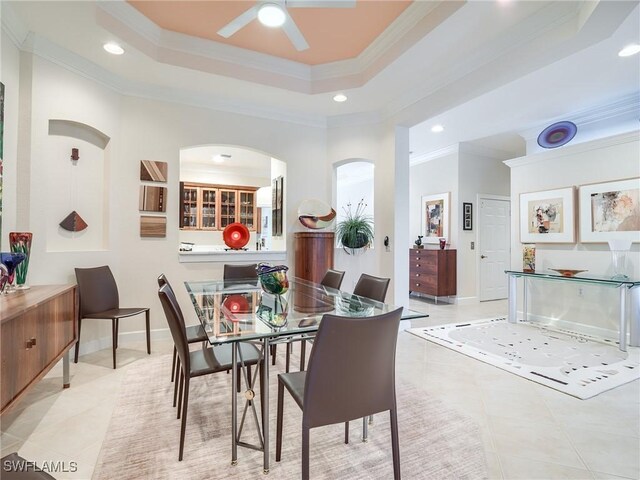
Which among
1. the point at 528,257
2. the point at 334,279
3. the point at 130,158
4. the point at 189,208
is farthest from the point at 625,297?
the point at 189,208

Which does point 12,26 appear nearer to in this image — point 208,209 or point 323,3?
point 323,3

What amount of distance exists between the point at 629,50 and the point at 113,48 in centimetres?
466

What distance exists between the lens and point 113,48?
2916mm

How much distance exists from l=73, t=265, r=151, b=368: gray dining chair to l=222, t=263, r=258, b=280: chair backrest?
870mm

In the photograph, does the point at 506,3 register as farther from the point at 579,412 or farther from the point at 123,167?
the point at 123,167

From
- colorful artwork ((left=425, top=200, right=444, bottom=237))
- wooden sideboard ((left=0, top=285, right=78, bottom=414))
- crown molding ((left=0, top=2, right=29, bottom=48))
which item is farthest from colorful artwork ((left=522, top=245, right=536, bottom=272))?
crown molding ((left=0, top=2, right=29, bottom=48))

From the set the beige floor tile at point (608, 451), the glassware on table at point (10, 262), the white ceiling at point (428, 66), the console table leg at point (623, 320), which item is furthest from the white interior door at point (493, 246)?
the glassware on table at point (10, 262)

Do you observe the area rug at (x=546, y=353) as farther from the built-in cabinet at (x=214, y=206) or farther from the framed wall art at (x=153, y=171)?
the built-in cabinet at (x=214, y=206)

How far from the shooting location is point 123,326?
3568 mm

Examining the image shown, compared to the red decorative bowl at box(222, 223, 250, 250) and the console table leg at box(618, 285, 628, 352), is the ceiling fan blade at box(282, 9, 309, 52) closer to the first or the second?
the red decorative bowl at box(222, 223, 250, 250)

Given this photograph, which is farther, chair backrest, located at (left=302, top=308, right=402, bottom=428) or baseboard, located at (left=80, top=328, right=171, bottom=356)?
baseboard, located at (left=80, top=328, right=171, bottom=356)

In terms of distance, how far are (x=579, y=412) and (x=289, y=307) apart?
83.9 inches

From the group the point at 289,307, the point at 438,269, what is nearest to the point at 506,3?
the point at 289,307

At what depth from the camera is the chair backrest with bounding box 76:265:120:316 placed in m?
3.00
